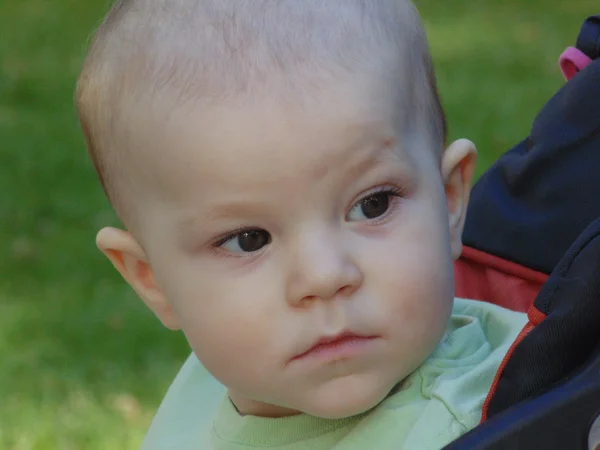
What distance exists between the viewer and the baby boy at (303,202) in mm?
1527

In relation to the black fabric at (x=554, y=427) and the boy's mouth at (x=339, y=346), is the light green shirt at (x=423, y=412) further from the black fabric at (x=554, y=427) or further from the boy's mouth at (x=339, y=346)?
the black fabric at (x=554, y=427)

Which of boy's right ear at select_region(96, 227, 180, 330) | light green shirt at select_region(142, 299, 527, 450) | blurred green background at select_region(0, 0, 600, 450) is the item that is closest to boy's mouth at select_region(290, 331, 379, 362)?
light green shirt at select_region(142, 299, 527, 450)

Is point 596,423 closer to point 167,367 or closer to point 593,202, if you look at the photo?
point 593,202

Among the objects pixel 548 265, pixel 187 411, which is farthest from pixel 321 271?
pixel 187 411

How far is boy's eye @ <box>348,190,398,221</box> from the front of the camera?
158 centimetres

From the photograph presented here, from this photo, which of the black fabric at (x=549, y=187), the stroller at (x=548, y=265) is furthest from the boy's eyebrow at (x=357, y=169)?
the black fabric at (x=549, y=187)

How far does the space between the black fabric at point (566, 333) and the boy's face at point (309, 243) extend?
25 cm

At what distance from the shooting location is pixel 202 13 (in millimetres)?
1641

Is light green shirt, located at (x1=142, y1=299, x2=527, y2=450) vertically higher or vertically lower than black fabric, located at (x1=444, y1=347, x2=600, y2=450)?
lower

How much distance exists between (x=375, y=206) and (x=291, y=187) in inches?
5.6

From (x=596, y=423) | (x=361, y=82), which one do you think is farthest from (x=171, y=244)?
(x=596, y=423)

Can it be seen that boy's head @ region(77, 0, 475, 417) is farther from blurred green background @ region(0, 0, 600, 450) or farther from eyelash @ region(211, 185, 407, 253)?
blurred green background @ region(0, 0, 600, 450)

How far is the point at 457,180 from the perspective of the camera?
5.94ft

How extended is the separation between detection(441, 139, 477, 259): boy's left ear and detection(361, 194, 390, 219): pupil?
184 mm
